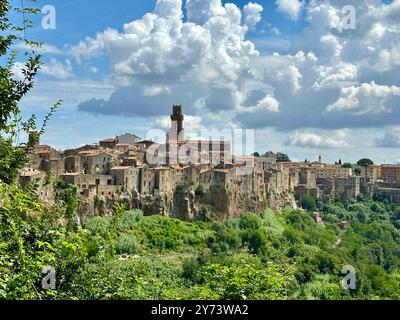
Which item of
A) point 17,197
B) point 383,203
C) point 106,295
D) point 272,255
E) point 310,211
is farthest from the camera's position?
point 383,203

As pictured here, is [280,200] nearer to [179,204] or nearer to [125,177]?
[179,204]

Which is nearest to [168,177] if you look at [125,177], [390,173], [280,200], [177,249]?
[125,177]

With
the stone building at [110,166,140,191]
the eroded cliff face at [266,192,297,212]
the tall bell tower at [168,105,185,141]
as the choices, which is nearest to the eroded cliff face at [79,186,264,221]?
the stone building at [110,166,140,191]

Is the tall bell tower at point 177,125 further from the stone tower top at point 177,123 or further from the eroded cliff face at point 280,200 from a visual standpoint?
the eroded cliff face at point 280,200

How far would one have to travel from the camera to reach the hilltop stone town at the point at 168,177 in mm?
30891

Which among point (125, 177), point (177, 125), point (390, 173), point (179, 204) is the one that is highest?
point (177, 125)

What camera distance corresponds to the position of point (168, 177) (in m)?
35.7

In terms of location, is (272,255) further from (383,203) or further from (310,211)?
(383,203)

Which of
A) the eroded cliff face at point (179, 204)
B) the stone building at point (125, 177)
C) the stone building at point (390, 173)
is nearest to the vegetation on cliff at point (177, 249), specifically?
the eroded cliff face at point (179, 204)

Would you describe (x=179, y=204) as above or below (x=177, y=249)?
above
